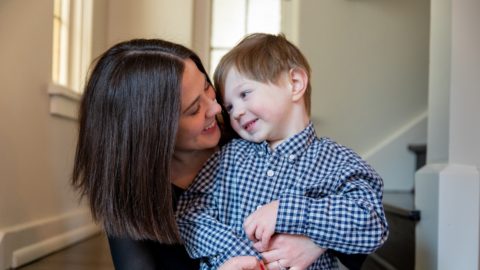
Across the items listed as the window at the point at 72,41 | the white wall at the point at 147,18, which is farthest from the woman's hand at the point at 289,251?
the white wall at the point at 147,18

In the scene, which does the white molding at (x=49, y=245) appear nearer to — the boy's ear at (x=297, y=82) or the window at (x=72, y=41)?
the window at (x=72, y=41)

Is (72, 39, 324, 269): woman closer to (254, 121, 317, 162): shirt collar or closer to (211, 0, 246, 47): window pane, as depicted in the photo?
(254, 121, 317, 162): shirt collar

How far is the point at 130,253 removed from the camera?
0.97 m

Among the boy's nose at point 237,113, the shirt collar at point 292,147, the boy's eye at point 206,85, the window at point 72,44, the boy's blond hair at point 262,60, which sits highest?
the window at point 72,44

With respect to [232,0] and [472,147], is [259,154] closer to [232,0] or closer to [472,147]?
[472,147]

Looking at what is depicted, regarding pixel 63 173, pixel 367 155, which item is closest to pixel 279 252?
pixel 63 173

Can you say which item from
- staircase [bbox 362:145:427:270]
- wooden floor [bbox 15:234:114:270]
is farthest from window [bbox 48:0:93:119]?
staircase [bbox 362:145:427:270]

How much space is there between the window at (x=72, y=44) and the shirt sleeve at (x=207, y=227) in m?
1.59

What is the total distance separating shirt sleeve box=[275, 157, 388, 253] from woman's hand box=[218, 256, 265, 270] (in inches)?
2.8

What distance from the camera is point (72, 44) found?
9.02 feet

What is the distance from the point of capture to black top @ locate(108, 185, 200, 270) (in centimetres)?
97

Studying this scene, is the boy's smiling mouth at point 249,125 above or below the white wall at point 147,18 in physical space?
below

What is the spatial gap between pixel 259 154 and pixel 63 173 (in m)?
1.67

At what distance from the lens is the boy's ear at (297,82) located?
1018 mm
